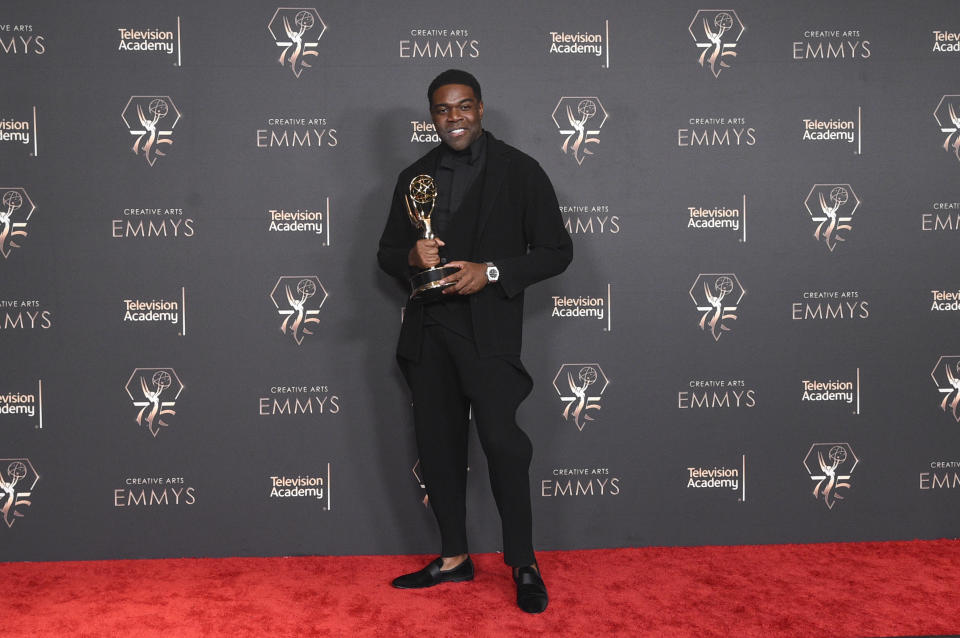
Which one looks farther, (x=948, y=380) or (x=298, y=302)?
(x=948, y=380)

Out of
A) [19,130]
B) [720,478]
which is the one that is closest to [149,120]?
[19,130]

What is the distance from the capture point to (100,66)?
311cm

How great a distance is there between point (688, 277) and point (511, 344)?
39.7 inches

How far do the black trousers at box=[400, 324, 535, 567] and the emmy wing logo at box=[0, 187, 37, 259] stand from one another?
172 cm

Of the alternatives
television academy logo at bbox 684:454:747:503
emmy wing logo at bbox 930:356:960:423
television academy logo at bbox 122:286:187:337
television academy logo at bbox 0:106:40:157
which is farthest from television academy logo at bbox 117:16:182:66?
emmy wing logo at bbox 930:356:960:423

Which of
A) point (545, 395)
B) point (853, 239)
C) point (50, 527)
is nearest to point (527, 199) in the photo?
point (545, 395)

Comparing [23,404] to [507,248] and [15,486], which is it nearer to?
[15,486]

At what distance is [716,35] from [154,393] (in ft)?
9.37

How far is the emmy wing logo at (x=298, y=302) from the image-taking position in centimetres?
318

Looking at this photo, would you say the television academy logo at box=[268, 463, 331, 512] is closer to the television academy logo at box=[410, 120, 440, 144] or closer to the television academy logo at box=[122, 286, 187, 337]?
the television academy logo at box=[122, 286, 187, 337]

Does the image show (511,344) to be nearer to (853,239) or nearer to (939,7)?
(853,239)

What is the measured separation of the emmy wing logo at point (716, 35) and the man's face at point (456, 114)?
117cm

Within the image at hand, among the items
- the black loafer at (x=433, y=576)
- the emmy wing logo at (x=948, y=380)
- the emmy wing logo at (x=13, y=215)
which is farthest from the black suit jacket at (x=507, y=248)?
the emmy wing logo at (x=948, y=380)

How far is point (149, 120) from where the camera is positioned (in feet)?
10.3
